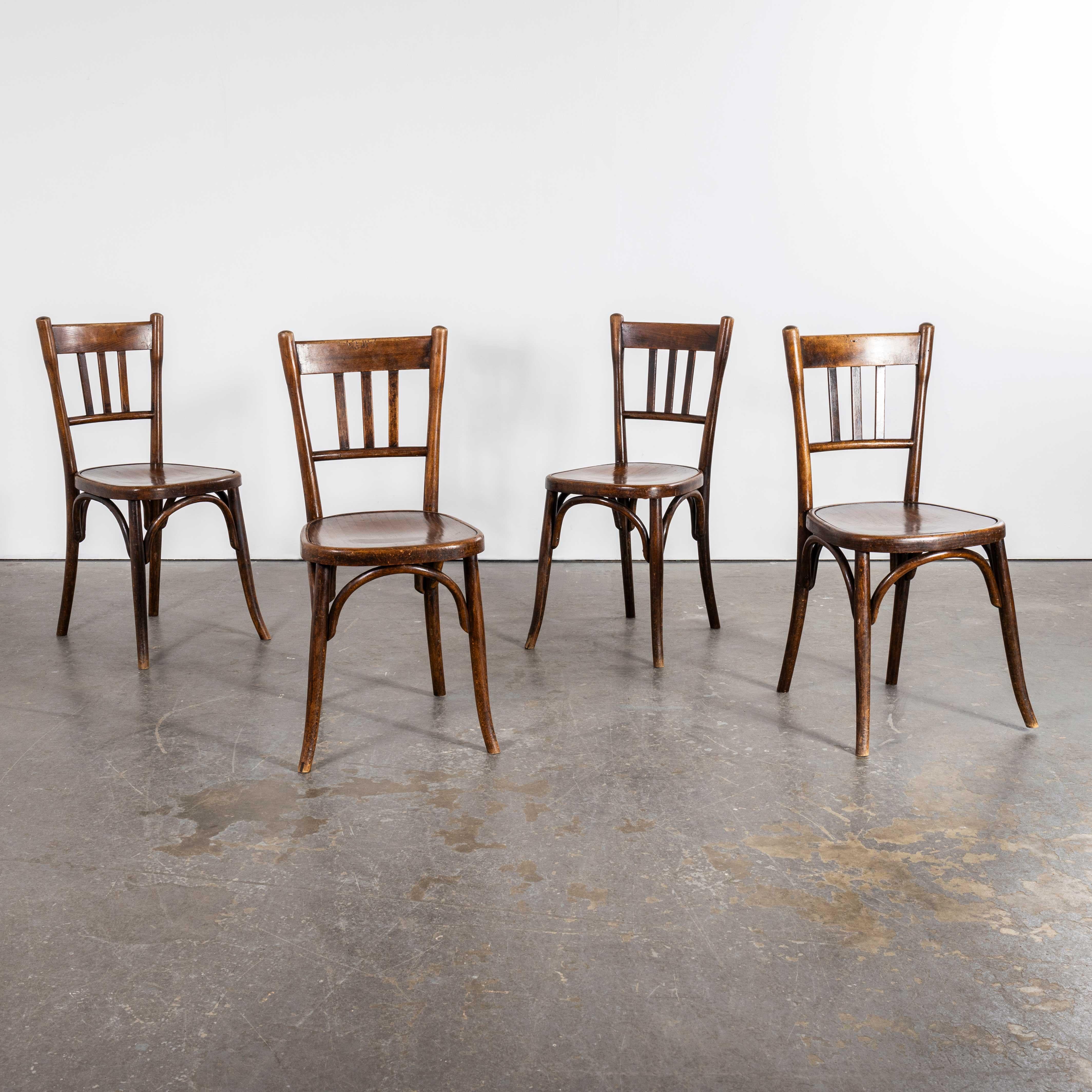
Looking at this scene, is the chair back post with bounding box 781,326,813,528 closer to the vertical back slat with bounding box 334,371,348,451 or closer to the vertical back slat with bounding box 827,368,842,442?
the vertical back slat with bounding box 827,368,842,442

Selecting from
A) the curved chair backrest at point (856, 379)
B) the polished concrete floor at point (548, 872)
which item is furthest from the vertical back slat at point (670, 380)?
the polished concrete floor at point (548, 872)

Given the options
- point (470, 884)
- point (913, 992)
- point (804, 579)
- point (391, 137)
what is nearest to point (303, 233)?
point (391, 137)

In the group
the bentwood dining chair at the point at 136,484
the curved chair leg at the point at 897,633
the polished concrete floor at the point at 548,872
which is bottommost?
the polished concrete floor at the point at 548,872

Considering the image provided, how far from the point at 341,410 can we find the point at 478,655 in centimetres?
73

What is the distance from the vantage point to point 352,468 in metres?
4.32

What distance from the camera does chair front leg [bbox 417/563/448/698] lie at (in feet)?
8.48

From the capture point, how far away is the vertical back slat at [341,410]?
2592 millimetres

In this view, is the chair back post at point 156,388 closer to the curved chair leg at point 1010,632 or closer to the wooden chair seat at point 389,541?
the wooden chair seat at point 389,541

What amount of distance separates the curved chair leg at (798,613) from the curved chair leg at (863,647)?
0.21 metres

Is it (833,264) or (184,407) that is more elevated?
(833,264)

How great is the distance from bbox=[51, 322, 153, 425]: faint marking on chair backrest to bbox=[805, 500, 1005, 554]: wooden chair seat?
2.12m

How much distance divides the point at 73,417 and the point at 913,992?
9.23ft

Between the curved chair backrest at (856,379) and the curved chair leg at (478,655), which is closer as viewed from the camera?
the curved chair leg at (478,655)

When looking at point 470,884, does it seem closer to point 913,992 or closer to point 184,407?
point 913,992
